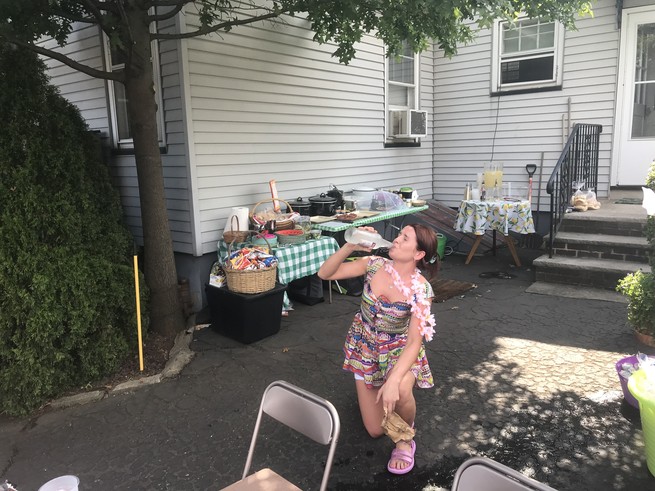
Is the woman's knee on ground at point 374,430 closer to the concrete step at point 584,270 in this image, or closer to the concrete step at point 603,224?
the concrete step at point 584,270

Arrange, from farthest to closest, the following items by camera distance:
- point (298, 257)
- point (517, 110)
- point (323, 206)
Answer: point (517, 110), point (323, 206), point (298, 257)

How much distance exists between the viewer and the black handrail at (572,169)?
6406mm

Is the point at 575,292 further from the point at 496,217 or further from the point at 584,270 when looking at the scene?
the point at 496,217

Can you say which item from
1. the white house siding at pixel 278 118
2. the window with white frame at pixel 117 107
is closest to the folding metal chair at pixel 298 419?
the white house siding at pixel 278 118

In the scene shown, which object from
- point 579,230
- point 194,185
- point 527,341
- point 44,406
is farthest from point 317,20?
point 579,230

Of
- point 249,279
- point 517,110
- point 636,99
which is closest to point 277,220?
point 249,279

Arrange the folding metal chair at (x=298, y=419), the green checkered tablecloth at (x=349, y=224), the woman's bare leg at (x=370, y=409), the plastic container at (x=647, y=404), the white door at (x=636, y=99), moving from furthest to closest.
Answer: the white door at (x=636, y=99) < the green checkered tablecloth at (x=349, y=224) < the woman's bare leg at (x=370, y=409) < the plastic container at (x=647, y=404) < the folding metal chair at (x=298, y=419)

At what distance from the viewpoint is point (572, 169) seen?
23.0 ft

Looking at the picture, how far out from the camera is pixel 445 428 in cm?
320

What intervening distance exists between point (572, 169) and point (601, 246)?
141 centimetres

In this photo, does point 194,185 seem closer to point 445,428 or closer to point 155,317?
point 155,317

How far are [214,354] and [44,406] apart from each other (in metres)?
1.37

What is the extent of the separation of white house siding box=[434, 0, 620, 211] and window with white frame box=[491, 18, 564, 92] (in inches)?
4.7

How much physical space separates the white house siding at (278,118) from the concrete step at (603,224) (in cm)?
291
